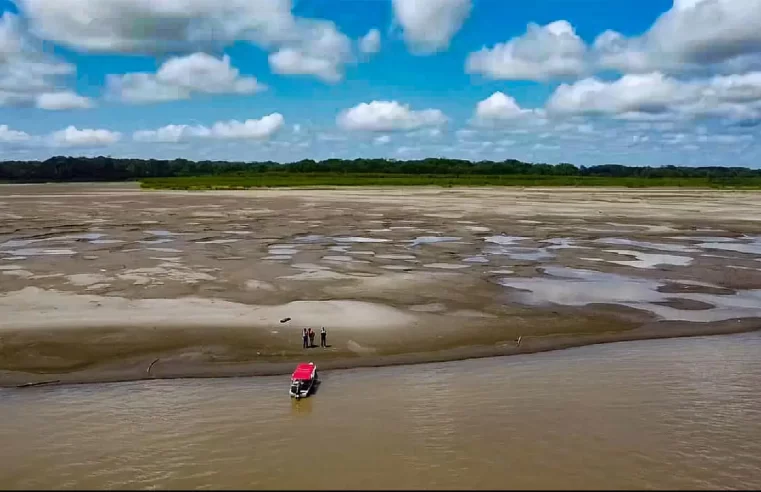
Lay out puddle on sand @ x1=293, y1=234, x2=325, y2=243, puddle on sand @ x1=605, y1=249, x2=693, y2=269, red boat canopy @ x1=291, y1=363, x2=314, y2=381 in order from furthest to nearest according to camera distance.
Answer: puddle on sand @ x1=293, y1=234, x2=325, y2=243 < puddle on sand @ x1=605, y1=249, x2=693, y2=269 < red boat canopy @ x1=291, y1=363, x2=314, y2=381

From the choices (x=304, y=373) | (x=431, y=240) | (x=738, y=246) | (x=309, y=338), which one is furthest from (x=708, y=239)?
(x=304, y=373)

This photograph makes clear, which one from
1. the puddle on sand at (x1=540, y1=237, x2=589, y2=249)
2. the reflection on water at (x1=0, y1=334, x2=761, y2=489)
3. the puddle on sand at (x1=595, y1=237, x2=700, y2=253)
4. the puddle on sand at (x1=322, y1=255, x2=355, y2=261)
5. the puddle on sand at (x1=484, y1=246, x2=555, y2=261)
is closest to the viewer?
the reflection on water at (x1=0, y1=334, x2=761, y2=489)

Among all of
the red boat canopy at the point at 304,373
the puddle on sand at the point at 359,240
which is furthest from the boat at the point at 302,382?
the puddle on sand at the point at 359,240

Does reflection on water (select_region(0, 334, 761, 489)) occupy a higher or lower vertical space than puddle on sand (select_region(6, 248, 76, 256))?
lower

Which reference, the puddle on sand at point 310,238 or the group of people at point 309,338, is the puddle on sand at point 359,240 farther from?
the group of people at point 309,338

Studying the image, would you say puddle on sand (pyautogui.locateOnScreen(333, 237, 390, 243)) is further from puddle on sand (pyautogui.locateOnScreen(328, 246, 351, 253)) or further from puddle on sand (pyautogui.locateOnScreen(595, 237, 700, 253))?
puddle on sand (pyautogui.locateOnScreen(595, 237, 700, 253))

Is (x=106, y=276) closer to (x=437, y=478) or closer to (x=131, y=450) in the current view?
(x=131, y=450)

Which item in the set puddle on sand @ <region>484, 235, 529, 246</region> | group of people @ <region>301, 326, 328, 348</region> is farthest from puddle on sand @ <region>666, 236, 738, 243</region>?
group of people @ <region>301, 326, 328, 348</region>

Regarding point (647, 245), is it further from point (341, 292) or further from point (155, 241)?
point (155, 241)

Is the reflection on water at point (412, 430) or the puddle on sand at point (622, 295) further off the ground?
the puddle on sand at point (622, 295)
